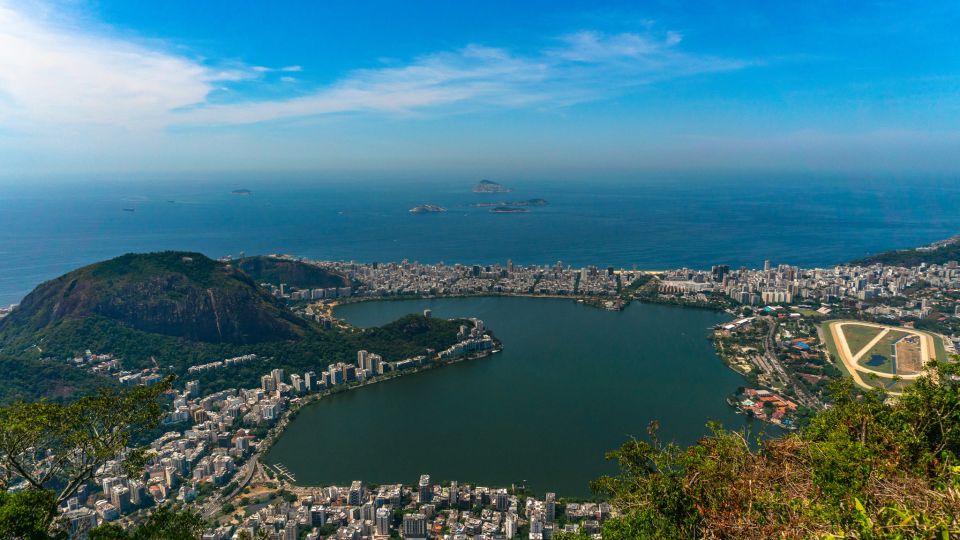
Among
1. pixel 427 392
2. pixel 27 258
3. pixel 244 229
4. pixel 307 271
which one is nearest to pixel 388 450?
pixel 427 392

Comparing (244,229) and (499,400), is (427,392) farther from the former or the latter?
(244,229)

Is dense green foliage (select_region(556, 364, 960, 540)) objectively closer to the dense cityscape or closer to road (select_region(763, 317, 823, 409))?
the dense cityscape

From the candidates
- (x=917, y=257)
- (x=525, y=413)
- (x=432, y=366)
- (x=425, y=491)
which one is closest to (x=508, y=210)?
(x=917, y=257)

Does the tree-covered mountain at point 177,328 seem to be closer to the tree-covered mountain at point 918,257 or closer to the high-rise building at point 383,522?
the high-rise building at point 383,522

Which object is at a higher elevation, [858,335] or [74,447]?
[74,447]

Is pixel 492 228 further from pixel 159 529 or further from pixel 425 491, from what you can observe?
pixel 159 529

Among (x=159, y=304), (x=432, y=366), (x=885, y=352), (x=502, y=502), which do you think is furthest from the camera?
(x=159, y=304)
